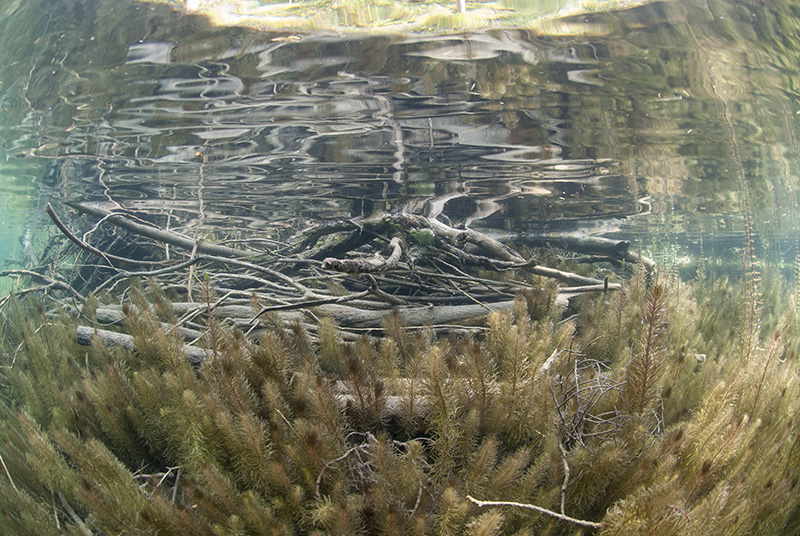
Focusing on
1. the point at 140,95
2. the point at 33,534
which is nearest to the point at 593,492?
the point at 33,534

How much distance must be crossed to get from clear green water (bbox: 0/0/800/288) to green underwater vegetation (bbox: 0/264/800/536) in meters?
4.44

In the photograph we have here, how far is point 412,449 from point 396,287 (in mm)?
5922

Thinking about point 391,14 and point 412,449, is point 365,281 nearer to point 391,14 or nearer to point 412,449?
point 391,14

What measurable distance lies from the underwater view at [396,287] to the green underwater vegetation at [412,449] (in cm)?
2

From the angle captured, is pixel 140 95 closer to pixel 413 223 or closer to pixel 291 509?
pixel 413 223

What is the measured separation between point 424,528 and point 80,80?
9.89 m

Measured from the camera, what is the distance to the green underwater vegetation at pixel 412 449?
2098 millimetres

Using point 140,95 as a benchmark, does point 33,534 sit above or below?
below

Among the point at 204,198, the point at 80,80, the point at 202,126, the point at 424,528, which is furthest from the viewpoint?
the point at 204,198

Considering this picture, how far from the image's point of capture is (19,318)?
6.07 metres

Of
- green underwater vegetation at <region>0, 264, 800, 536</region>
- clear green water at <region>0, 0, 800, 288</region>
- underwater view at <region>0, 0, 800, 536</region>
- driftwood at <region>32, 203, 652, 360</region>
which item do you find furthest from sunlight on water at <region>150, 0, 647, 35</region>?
green underwater vegetation at <region>0, 264, 800, 536</region>

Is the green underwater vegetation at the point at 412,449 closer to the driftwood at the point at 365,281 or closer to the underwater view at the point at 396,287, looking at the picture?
the underwater view at the point at 396,287

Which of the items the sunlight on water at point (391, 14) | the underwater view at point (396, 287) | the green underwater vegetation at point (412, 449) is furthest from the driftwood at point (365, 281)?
the sunlight on water at point (391, 14)

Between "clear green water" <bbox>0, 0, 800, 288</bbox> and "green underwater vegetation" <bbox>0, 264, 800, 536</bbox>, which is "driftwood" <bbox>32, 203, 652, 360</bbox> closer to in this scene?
"green underwater vegetation" <bbox>0, 264, 800, 536</bbox>
